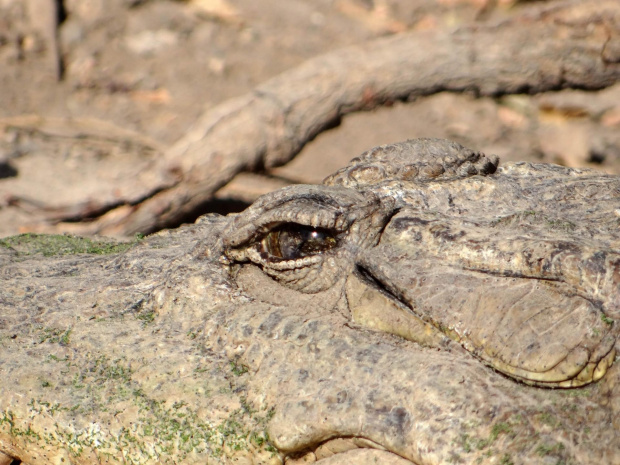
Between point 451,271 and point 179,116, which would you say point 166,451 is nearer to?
point 451,271

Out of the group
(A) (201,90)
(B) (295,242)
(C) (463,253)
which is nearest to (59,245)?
(B) (295,242)

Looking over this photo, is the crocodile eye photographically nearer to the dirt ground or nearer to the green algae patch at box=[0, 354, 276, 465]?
the green algae patch at box=[0, 354, 276, 465]

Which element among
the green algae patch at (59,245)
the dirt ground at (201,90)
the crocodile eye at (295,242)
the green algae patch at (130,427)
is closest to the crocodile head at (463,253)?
the crocodile eye at (295,242)

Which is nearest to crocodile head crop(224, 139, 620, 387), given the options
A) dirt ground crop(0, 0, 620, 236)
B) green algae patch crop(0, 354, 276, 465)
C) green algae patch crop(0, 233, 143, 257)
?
green algae patch crop(0, 354, 276, 465)

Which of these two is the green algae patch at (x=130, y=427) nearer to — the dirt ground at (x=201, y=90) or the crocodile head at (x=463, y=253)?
the crocodile head at (x=463, y=253)

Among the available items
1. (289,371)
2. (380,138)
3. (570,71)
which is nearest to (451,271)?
(289,371)
